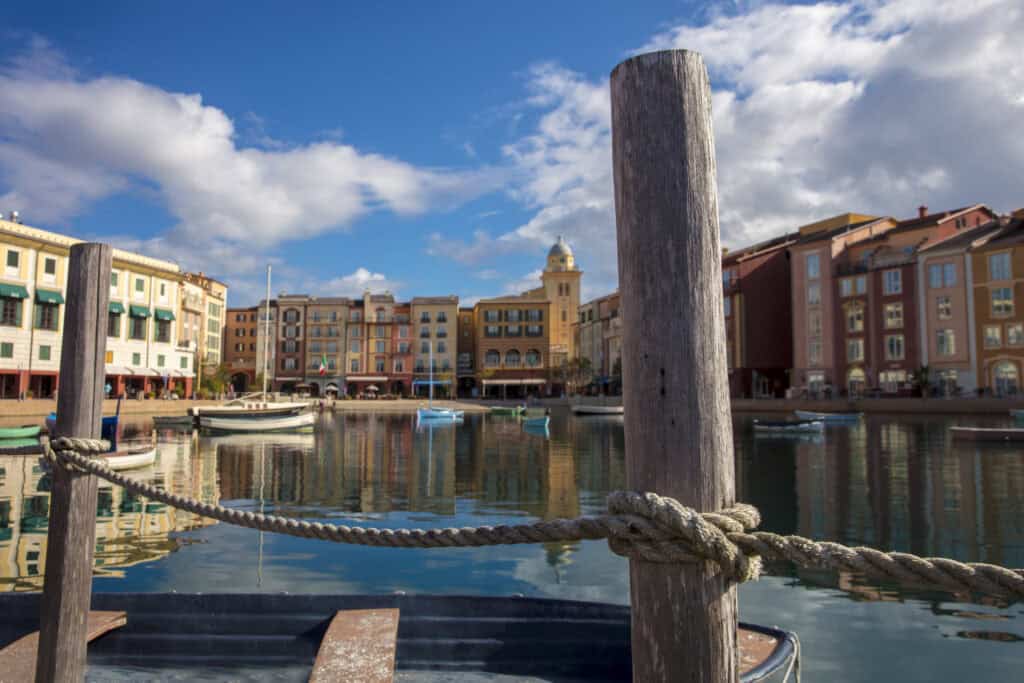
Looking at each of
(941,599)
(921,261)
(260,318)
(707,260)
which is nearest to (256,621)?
(707,260)

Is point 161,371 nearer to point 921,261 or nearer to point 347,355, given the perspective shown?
point 347,355

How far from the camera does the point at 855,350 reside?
56.8 m

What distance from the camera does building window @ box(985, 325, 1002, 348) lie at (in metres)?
48.8

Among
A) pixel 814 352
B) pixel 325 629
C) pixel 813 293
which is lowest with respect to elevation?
pixel 325 629

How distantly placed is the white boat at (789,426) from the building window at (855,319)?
80.1 feet

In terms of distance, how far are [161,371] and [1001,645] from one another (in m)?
61.9

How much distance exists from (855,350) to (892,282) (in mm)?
6135

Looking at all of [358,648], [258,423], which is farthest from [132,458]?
[258,423]

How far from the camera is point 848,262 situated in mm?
57750

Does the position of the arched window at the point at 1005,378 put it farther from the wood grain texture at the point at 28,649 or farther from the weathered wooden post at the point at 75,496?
the weathered wooden post at the point at 75,496

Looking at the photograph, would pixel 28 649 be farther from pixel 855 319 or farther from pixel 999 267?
pixel 855 319

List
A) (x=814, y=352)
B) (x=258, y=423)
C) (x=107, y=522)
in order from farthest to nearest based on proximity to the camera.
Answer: (x=814, y=352)
(x=258, y=423)
(x=107, y=522)

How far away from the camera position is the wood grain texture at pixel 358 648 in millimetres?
4172

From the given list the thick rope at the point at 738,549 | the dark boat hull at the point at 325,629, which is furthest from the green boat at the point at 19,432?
the thick rope at the point at 738,549
